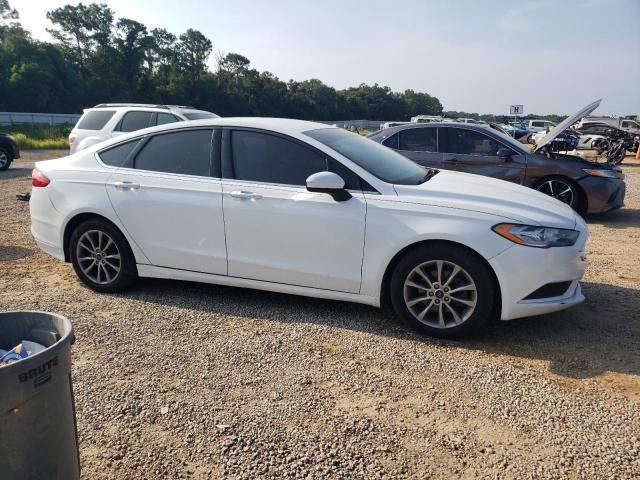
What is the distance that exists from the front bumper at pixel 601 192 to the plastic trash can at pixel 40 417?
8299mm

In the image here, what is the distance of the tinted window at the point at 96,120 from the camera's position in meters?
10.9

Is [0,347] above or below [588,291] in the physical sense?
above

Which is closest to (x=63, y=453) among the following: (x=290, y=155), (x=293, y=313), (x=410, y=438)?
(x=410, y=438)

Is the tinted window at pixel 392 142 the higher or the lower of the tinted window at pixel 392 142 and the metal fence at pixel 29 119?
the higher

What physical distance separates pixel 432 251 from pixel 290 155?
4.65ft

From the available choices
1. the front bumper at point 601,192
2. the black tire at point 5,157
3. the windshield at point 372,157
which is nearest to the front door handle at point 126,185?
the windshield at point 372,157

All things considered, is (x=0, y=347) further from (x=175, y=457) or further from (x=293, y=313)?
(x=293, y=313)

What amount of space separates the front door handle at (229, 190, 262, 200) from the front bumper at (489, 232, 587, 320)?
1884 millimetres

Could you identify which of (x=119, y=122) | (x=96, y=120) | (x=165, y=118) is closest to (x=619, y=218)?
(x=165, y=118)

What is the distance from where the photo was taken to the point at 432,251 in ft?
12.2

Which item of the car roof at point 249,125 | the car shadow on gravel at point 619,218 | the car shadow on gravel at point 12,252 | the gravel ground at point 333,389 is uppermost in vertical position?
the car roof at point 249,125

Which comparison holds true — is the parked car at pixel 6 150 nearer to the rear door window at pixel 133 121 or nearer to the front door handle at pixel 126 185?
the rear door window at pixel 133 121

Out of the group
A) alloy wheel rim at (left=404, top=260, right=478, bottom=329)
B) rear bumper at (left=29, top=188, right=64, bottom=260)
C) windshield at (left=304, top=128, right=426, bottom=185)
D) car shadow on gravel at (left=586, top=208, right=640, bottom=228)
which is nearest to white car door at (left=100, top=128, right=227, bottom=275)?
rear bumper at (left=29, top=188, right=64, bottom=260)

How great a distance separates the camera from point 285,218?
4023 millimetres
